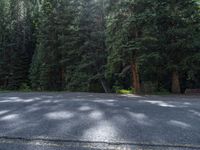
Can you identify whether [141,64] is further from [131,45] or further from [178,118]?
[178,118]

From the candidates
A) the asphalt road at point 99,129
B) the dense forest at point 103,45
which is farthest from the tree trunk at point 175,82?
the asphalt road at point 99,129

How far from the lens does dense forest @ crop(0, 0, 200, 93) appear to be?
12109 millimetres

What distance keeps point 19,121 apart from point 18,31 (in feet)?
81.9

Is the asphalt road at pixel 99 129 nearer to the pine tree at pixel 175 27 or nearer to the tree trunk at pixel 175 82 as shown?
the pine tree at pixel 175 27

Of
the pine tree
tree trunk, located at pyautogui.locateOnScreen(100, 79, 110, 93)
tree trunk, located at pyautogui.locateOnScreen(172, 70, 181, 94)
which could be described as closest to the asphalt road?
the pine tree

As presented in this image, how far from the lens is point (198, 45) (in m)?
11.5

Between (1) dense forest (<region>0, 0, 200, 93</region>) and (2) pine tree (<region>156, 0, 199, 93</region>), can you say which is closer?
(2) pine tree (<region>156, 0, 199, 93</region>)

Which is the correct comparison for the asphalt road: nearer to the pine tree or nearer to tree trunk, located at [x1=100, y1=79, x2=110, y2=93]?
the pine tree

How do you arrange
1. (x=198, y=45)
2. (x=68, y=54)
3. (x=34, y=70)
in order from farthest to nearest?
(x=34, y=70), (x=68, y=54), (x=198, y=45)

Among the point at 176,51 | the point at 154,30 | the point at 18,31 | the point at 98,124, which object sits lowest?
the point at 98,124

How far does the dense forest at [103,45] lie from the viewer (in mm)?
12109

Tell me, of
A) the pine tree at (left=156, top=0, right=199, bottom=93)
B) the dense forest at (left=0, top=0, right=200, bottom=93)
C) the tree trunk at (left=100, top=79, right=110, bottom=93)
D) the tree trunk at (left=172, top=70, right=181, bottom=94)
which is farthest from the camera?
the tree trunk at (left=100, top=79, right=110, bottom=93)

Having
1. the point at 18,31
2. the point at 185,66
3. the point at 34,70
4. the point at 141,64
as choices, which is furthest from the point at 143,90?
the point at 18,31

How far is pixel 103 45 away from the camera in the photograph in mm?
18078
